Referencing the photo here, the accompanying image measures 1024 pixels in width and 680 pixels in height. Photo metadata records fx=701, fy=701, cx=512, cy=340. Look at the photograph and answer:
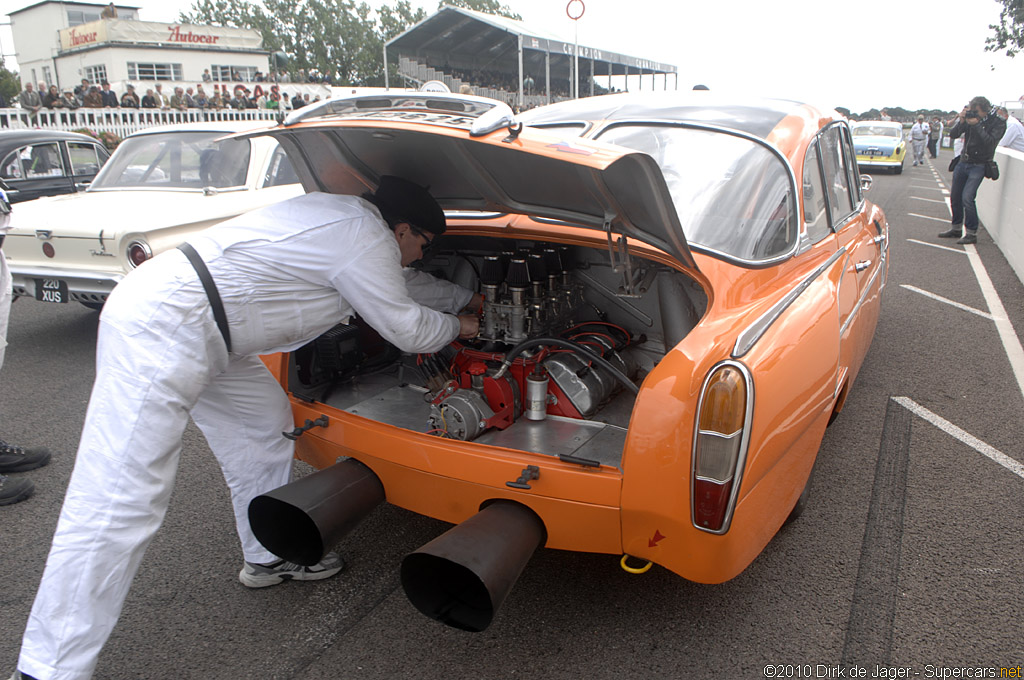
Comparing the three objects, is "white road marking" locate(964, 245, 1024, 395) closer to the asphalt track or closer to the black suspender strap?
the asphalt track

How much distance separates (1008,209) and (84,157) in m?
11.9

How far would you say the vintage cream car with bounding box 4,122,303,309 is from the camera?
16.6 ft

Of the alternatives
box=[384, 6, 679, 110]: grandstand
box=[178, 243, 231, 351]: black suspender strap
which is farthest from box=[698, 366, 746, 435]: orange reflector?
box=[384, 6, 679, 110]: grandstand

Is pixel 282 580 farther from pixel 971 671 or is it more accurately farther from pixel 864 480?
pixel 864 480

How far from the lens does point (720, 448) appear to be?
6.43 feet

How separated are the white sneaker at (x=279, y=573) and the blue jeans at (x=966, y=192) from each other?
9666mm

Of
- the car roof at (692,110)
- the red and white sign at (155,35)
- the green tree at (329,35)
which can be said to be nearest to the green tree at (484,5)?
the green tree at (329,35)

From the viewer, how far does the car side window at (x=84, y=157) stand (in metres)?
8.56

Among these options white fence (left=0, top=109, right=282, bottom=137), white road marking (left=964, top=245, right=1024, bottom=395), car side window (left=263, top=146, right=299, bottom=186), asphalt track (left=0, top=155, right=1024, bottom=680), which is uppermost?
white fence (left=0, top=109, right=282, bottom=137)

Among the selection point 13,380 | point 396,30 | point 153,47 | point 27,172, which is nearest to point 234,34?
point 153,47

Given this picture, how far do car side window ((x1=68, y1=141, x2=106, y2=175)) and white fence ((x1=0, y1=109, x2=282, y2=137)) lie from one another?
5600 millimetres

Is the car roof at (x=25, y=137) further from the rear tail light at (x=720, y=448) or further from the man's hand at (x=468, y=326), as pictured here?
the rear tail light at (x=720, y=448)

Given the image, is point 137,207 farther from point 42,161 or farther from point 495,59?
point 495,59

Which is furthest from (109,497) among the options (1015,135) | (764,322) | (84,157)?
(1015,135)
